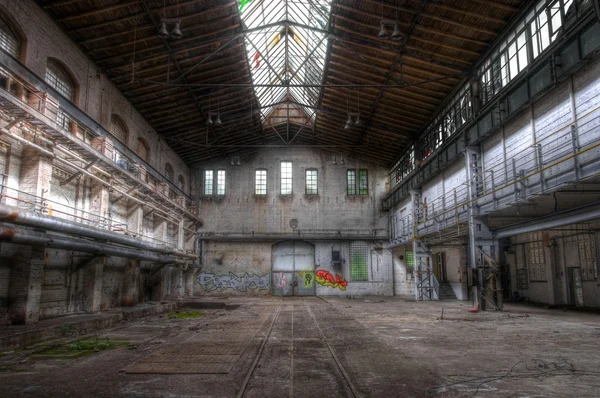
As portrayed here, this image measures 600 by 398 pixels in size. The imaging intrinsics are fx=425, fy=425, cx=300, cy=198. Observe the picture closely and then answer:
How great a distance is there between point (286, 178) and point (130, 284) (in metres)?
16.3

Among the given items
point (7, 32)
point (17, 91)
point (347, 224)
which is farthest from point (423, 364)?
point (347, 224)

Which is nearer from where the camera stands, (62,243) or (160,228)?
(62,243)

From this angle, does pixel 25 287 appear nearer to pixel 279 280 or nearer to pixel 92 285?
pixel 92 285

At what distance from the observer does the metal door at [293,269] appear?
3312 cm

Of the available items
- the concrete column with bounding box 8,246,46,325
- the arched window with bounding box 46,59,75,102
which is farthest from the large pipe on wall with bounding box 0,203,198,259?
the arched window with bounding box 46,59,75,102

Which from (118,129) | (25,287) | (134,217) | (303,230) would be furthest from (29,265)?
(303,230)

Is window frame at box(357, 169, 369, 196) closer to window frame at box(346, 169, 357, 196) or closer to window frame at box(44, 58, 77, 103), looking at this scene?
window frame at box(346, 169, 357, 196)

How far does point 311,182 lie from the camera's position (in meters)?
34.3

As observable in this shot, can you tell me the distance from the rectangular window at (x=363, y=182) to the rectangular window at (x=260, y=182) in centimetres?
764

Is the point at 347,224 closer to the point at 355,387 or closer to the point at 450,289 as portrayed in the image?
the point at 450,289

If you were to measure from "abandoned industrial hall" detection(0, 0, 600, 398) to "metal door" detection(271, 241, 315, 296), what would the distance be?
0.73ft

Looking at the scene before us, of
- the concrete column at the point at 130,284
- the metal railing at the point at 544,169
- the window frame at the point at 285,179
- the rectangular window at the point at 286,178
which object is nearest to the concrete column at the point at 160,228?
the concrete column at the point at 130,284

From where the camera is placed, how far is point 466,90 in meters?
19.6

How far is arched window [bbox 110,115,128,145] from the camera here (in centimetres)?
2072
